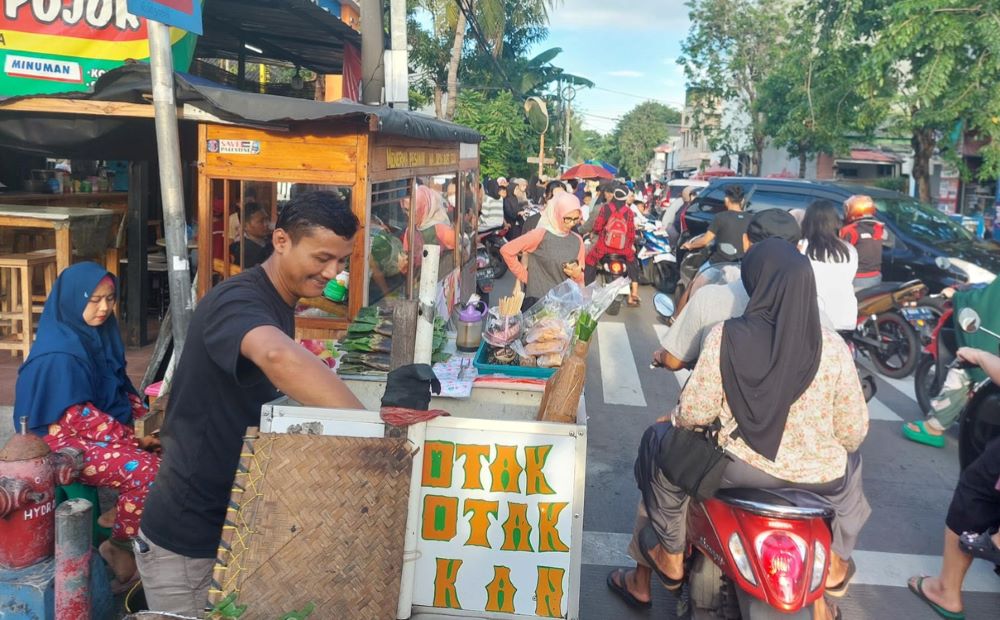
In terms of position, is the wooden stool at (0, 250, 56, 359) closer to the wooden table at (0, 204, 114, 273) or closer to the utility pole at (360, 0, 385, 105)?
the wooden table at (0, 204, 114, 273)

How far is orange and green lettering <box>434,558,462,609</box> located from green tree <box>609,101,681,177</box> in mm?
80808

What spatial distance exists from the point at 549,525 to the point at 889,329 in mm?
6957

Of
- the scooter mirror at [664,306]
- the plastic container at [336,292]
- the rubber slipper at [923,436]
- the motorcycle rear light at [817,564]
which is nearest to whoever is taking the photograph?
the motorcycle rear light at [817,564]

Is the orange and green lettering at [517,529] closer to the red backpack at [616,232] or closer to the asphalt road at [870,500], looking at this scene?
the asphalt road at [870,500]

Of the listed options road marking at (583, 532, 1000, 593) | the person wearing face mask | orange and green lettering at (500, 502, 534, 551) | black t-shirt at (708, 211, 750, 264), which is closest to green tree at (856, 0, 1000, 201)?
black t-shirt at (708, 211, 750, 264)

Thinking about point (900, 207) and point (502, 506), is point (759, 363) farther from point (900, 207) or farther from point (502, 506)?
point (900, 207)

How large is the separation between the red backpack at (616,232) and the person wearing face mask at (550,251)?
4.95 meters

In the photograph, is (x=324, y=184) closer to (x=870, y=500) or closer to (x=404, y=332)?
(x=404, y=332)

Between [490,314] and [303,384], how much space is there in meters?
2.93

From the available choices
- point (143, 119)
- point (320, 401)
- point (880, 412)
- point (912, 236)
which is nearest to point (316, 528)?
point (320, 401)

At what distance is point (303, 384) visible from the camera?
7.32 feet

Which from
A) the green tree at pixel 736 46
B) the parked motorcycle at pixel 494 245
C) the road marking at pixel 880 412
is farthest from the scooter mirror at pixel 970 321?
the green tree at pixel 736 46

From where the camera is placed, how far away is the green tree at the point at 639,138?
84375mm

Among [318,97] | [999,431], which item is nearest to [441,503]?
[999,431]
